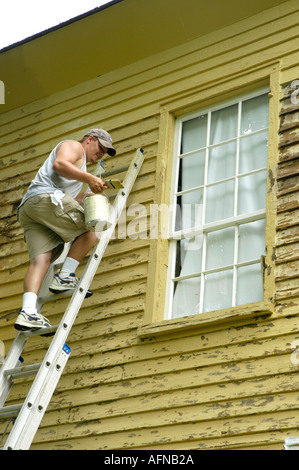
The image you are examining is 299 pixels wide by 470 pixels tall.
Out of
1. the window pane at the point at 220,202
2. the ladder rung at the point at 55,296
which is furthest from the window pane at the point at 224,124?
the ladder rung at the point at 55,296

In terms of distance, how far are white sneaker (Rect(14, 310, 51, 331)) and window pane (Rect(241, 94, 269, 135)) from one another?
96.0 inches

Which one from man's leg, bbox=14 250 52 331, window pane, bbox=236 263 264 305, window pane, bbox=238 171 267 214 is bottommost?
man's leg, bbox=14 250 52 331

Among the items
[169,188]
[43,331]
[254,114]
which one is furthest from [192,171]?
[43,331]

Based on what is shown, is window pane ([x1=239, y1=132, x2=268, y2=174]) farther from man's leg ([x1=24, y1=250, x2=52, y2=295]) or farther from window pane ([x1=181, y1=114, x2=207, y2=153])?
man's leg ([x1=24, y1=250, x2=52, y2=295])

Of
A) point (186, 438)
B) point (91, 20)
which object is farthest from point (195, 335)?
point (91, 20)

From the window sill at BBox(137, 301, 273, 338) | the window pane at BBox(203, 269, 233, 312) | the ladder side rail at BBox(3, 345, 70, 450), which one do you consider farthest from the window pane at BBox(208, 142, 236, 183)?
the ladder side rail at BBox(3, 345, 70, 450)

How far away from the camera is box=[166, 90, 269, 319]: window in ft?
18.2

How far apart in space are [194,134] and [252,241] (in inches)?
56.5

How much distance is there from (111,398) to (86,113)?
3238mm

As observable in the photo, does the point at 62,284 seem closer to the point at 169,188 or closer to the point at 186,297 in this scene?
the point at 186,297

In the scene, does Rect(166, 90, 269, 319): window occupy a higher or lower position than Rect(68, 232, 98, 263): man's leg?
higher

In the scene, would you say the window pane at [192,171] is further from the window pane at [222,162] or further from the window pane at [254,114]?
the window pane at [254,114]

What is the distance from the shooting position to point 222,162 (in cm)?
620

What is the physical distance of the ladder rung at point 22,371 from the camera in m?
4.81
